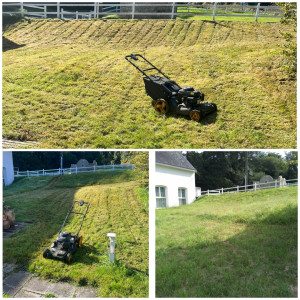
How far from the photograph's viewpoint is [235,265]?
3.79 m

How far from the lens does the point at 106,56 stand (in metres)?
6.92

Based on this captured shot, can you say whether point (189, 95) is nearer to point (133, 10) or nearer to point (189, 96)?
point (189, 96)

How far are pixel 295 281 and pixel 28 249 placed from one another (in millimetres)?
3219

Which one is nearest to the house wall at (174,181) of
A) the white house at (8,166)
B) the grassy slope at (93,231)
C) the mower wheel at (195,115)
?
the grassy slope at (93,231)

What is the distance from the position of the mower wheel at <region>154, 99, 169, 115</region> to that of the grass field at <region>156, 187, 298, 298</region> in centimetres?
165

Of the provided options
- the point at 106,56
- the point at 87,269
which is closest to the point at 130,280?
the point at 87,269

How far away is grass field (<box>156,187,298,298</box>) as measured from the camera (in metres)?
3.74

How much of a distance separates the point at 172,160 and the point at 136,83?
2.39 metres

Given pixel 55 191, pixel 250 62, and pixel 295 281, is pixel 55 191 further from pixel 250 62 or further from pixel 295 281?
pixel 250 62

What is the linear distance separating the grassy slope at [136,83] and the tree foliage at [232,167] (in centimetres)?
47

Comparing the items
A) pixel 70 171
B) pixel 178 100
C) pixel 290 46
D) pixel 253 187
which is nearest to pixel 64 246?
pixel 70 171

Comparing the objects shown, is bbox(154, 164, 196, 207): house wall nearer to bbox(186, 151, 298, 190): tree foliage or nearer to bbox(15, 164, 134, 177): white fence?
bbox(186, 151, 298, 190): tree foliage

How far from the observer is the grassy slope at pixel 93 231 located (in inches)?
151

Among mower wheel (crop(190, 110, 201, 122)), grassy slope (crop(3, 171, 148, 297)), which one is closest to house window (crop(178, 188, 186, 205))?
grassy slope (crop(3, 171, 148, 297))
